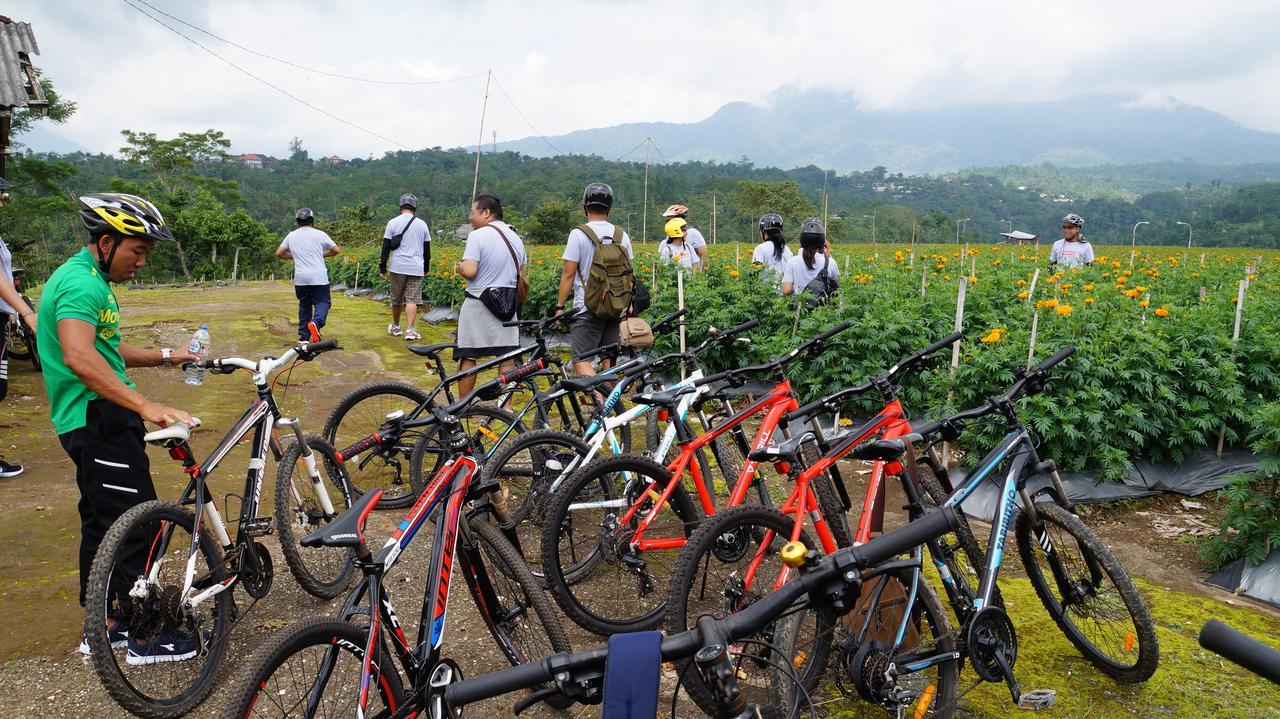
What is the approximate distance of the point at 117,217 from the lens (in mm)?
3049

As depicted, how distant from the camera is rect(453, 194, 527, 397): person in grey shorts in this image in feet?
19.2

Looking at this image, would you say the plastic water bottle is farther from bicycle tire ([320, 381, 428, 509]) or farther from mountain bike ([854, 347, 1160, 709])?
mountain bike ([854, 347, 1160, 709])

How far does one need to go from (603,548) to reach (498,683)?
8.19 ft

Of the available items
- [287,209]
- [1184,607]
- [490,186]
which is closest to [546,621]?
[1184,607]

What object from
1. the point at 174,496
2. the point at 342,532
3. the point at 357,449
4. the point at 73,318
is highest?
the point at 73,318

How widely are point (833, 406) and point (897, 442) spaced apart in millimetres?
967

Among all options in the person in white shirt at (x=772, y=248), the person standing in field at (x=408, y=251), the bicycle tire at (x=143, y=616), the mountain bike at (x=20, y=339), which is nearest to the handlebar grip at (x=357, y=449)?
the bicycle tire at (x=143, y=616)

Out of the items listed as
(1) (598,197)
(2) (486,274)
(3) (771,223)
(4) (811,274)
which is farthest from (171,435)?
(3) (771,223)

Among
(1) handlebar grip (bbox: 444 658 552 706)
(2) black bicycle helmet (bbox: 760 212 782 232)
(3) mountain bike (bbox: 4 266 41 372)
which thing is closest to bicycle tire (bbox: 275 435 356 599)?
(1) handlebar grip (bbox: 444 658 552 706)

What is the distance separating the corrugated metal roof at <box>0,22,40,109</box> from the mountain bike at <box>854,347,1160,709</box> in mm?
11646

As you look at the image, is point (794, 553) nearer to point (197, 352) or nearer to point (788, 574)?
point (788, 574)

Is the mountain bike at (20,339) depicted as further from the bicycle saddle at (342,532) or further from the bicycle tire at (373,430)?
the bicycle saddle at (342,532)

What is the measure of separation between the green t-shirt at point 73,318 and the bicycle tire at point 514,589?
1.67 meters

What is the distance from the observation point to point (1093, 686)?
3100 mm
